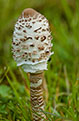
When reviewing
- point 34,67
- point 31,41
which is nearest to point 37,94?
point 34,67

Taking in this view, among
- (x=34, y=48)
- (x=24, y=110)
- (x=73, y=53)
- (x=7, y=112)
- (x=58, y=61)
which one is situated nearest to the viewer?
(x=34, y=48)

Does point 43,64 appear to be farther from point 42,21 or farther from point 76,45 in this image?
point 76,45

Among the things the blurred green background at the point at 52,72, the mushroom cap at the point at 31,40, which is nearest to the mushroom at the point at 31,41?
the mushroom cap at the point at 31,40

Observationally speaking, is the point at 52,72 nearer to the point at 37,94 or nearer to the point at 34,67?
the point at 37,94

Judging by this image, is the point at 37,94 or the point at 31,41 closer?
the point at 31,41

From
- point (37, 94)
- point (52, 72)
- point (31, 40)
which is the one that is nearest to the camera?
point (31, 40)

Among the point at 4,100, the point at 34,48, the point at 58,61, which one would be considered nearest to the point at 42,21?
the point at 34,48
